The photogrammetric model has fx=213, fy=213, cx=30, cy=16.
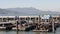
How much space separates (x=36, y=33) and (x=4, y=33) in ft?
24.2

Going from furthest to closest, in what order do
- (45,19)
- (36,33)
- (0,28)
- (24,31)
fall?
1. (45,19)
2. (0,28)
3. (24,31)
4. (36,33)

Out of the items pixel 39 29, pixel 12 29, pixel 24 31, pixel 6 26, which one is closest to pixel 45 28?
pixel 39 29

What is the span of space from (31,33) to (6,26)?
835 centimetres

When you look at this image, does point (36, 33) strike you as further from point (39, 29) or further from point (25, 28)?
point (25, 28)

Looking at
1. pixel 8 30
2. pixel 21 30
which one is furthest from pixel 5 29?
pixel 21 30

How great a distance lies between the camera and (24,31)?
4188 centimetres

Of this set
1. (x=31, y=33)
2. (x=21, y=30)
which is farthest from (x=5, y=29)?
(x=31, y=33)

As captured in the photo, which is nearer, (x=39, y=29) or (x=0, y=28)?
(x=39, y=29)

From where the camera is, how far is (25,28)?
4234cm

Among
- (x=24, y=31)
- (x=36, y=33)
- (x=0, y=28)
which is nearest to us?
(x=36, y=33)

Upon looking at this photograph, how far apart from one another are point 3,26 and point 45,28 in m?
10.6

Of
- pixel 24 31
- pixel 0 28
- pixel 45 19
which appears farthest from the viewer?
pixel 45 19

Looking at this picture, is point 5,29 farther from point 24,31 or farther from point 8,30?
point 24,31

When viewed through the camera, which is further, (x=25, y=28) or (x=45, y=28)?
(x=25, y=28)
